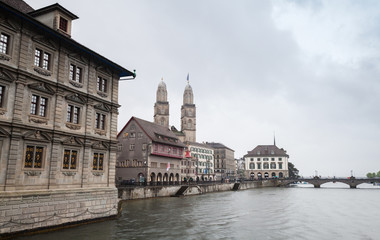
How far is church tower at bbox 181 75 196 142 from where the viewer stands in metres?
134

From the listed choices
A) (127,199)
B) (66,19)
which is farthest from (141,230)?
(127,199)

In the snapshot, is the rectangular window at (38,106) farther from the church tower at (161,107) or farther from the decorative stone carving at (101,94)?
the church tower at (161,107)

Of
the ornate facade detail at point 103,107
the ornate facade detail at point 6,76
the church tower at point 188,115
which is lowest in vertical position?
the ornate facade detail at point 103,107

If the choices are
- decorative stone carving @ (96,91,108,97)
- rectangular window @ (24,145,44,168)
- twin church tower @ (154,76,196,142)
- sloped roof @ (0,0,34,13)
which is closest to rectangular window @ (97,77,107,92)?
decorative stone carving @ (96,91,108,97)

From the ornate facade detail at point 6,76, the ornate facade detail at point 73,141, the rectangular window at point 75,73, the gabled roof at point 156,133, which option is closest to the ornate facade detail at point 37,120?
the ornate facade detail at point 73,141

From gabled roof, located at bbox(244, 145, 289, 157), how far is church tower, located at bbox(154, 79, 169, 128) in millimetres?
38536

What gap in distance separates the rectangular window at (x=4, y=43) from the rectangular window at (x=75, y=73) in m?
5.07

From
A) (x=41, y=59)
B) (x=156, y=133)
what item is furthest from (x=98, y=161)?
(x=156, y=133)

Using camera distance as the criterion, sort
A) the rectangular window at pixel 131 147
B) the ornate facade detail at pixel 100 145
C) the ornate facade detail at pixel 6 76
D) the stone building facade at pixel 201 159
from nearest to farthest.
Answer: the ornate facade detail at pixel 6 76
the ornate facade detail at pixel 100 145
the rectangular window at pixel 131 147
the stone building facade at pixel 201 159

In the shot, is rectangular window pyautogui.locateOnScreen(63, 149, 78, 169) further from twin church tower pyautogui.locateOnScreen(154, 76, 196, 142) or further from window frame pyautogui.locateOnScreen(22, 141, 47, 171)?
twin church tower pyautogui.locateOnScreen(154, 76, 196, 142)

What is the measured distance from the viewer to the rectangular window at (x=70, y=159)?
73.7 ft

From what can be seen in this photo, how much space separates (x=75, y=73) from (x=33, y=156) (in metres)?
7.21

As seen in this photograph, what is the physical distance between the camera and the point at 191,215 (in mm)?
32031

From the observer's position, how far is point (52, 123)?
21.5m
